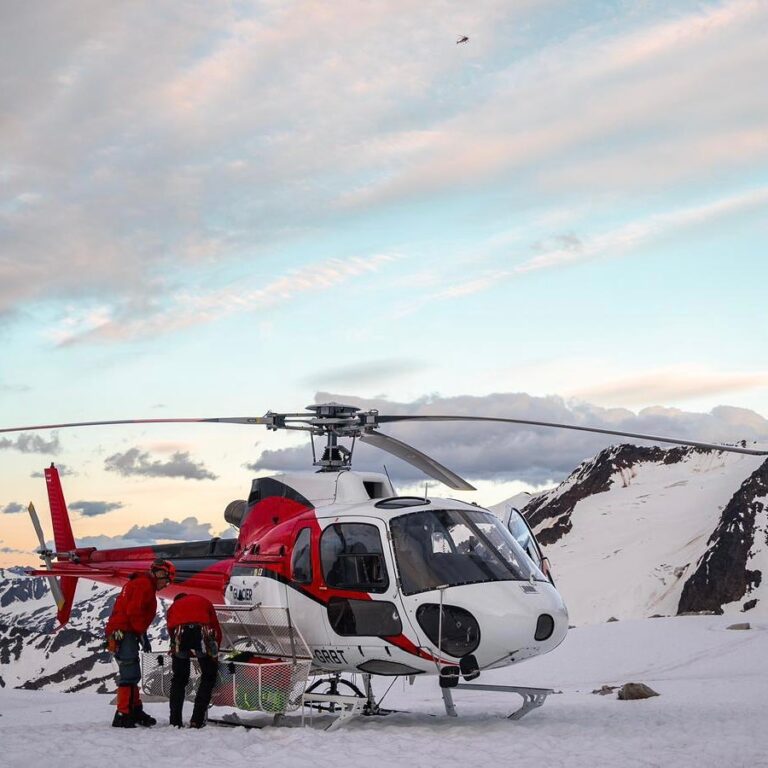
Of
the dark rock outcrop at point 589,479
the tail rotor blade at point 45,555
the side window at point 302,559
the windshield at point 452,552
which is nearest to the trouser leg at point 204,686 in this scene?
the side window at point 302,559

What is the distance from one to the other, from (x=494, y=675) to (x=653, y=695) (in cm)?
731

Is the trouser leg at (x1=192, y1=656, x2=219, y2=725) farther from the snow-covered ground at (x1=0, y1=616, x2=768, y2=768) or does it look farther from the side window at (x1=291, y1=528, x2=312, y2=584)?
the side window at (x1=291, y1=528, x2=312, y2=584)

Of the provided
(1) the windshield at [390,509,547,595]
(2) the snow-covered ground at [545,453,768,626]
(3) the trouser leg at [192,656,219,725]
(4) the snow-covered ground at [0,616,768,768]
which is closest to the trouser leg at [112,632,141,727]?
(4) the snow-covered ground at [0,616,768,768]

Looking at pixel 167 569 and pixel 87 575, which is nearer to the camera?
pixel 167 569

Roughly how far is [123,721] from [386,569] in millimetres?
3805

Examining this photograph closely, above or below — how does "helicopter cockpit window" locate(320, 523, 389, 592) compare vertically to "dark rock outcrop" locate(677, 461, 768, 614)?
above

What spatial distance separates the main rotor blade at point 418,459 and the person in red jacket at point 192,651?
125 inches

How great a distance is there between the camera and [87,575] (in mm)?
15703

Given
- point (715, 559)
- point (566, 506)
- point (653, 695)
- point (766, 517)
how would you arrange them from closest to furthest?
point (653, 695)
point (715, 559)
point (766, 517)
point (566, 506)

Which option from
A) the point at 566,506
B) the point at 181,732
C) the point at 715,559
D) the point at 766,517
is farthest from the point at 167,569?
the point at 566,506

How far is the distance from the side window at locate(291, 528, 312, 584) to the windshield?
1267 millimetres

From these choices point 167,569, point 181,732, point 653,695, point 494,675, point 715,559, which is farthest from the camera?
point 715,559

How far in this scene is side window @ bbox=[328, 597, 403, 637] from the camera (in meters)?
10.9

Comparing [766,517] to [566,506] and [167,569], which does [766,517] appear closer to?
[566,506]
